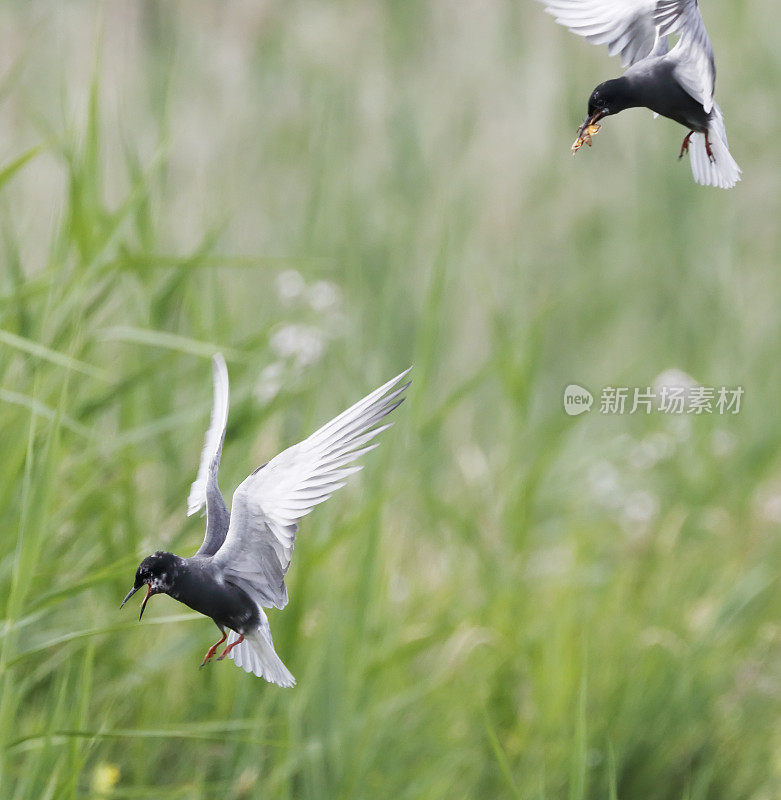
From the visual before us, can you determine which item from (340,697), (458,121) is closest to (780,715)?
(340,697)

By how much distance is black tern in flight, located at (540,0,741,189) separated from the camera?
1.30ft

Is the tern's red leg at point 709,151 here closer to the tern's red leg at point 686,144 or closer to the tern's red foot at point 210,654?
the tern's red leg at point 686,144

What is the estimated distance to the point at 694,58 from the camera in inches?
15.9

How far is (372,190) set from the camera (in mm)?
4957

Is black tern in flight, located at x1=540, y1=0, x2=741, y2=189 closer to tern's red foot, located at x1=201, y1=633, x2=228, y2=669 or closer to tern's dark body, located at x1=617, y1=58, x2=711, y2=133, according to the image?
tern's dark body, located at x1=617, y1=58, x2=711, y2=133

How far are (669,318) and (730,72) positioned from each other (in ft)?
3.93

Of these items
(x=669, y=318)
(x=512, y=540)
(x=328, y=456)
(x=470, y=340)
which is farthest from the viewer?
(x=470, y=340)

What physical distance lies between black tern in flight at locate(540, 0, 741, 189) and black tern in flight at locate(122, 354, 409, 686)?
164 millimetres

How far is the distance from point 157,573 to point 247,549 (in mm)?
42

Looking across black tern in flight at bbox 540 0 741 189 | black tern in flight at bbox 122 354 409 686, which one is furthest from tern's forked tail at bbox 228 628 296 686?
black tern in flight at bbox 540 0 741 189

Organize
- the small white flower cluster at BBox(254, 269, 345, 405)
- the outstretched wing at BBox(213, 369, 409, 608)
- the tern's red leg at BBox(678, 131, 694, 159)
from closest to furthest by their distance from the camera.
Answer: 1. the outstretched wing at BBox(213, 369, 409, 608)
2. the tern's red leg at BBox(678, 131, 694, 159)
3. the small white flower cluster at BBox(254, 269, 345, 405)

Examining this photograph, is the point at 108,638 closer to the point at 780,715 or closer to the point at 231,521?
the point at 231,521

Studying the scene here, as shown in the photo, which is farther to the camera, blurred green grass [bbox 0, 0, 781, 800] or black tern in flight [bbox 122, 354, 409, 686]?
blurred green grass [bbox 0, 0, 781, 800]

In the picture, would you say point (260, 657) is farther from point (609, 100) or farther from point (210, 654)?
point (609, 100)
